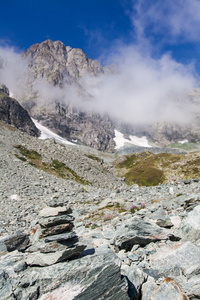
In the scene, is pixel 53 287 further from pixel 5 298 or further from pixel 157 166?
pixel 157 166

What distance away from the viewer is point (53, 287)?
5641 mm

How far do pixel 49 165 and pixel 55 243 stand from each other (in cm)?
4584

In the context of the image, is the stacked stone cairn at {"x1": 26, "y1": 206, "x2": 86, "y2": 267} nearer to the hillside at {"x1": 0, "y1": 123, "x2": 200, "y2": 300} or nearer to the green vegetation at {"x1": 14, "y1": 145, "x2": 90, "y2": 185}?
the hillside at {"x1": 0, "y1": 123, "x2": 200, "y2": 300}

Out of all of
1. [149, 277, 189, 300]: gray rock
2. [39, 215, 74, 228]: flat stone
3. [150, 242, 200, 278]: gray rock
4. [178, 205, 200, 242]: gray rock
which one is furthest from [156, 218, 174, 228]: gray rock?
[39, 215, 74, 228]: flat stone

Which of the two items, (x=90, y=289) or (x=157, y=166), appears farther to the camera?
(x=157, y=166)

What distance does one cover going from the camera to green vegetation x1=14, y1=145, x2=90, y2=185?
48.0 m

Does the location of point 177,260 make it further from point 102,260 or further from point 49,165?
point 49,165

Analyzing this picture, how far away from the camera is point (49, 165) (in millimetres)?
A: 51375

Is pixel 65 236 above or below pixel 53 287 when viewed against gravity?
above

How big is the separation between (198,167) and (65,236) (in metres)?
136

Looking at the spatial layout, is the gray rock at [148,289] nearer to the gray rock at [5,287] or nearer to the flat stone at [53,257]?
the flat stone at [53,257]

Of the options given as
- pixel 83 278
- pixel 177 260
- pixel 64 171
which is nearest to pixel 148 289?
pixel 177 260

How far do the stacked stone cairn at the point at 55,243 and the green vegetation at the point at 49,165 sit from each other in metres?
39.5

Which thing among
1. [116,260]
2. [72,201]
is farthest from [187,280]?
[72,201]
